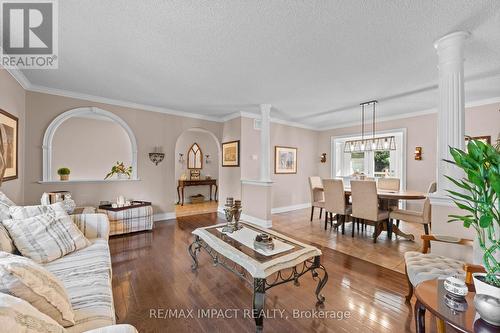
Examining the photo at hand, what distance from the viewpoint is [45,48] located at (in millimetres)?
2428

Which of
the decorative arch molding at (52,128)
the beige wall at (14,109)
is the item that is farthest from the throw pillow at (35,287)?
the decorative arch molding at (52,128)

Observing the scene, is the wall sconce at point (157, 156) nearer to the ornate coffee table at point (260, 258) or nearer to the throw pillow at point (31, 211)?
the throw pillow at point (31, 211)

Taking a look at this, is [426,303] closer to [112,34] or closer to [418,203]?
[112,34]

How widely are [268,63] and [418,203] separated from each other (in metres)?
4.67

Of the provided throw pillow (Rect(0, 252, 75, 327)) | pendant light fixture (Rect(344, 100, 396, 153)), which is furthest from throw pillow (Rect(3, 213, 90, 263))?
pendant light fixture (Rect(344, 100, 396, 153))

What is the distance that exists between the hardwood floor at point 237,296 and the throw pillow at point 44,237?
2.18 feet

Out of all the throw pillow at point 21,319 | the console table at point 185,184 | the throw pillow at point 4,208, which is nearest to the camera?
the throw pillow at point 21,319

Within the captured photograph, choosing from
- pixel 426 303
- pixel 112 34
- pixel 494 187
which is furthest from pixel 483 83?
pixel 112 34

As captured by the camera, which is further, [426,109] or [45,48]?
[426,109]

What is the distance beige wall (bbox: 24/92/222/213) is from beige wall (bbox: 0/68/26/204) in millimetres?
155

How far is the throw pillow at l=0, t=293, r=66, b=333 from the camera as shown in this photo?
653 millimetres

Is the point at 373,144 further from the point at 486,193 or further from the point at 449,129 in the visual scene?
the point at 486,193

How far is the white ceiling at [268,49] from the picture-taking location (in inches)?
70.4

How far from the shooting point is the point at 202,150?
7598mm
